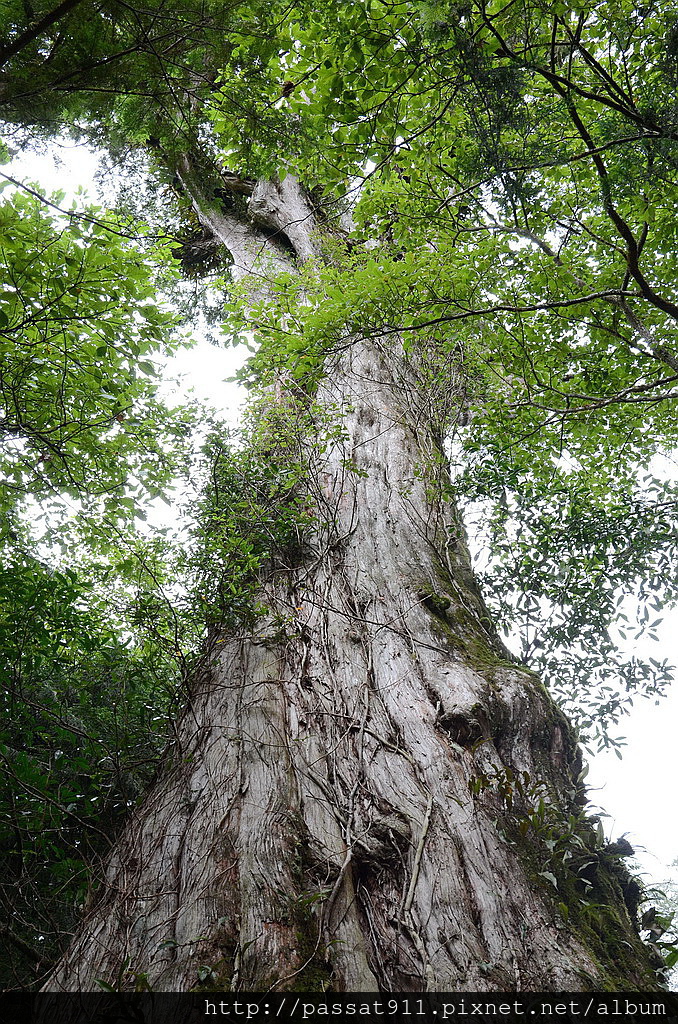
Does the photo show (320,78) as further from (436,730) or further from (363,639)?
(436,730)

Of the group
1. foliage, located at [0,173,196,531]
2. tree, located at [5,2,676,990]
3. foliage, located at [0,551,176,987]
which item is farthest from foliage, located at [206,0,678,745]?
foliage, located at [0,551,176,987]

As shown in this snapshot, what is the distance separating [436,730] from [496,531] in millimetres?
2647

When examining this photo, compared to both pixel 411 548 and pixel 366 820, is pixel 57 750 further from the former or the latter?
pixel 411 548

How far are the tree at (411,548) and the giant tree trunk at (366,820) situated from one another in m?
0.02

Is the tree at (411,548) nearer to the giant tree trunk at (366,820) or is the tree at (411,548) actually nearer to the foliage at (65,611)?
the giant tree trunk at (366,820)

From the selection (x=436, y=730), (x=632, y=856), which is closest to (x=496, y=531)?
(x=436, y=730)

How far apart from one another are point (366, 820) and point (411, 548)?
2378mm

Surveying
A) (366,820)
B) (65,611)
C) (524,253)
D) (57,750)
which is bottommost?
(57,750)

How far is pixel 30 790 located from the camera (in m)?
3.38

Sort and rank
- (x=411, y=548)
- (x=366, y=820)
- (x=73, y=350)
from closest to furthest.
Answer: (x=366, y=820)
(x=73, y=350)
(x=411, y=548)

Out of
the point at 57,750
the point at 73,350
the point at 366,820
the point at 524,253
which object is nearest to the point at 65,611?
the point at 57,750

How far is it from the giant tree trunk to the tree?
2 cm

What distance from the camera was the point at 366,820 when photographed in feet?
10.6

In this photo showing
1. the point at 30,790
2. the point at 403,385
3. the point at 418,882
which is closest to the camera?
the point at 418,882
